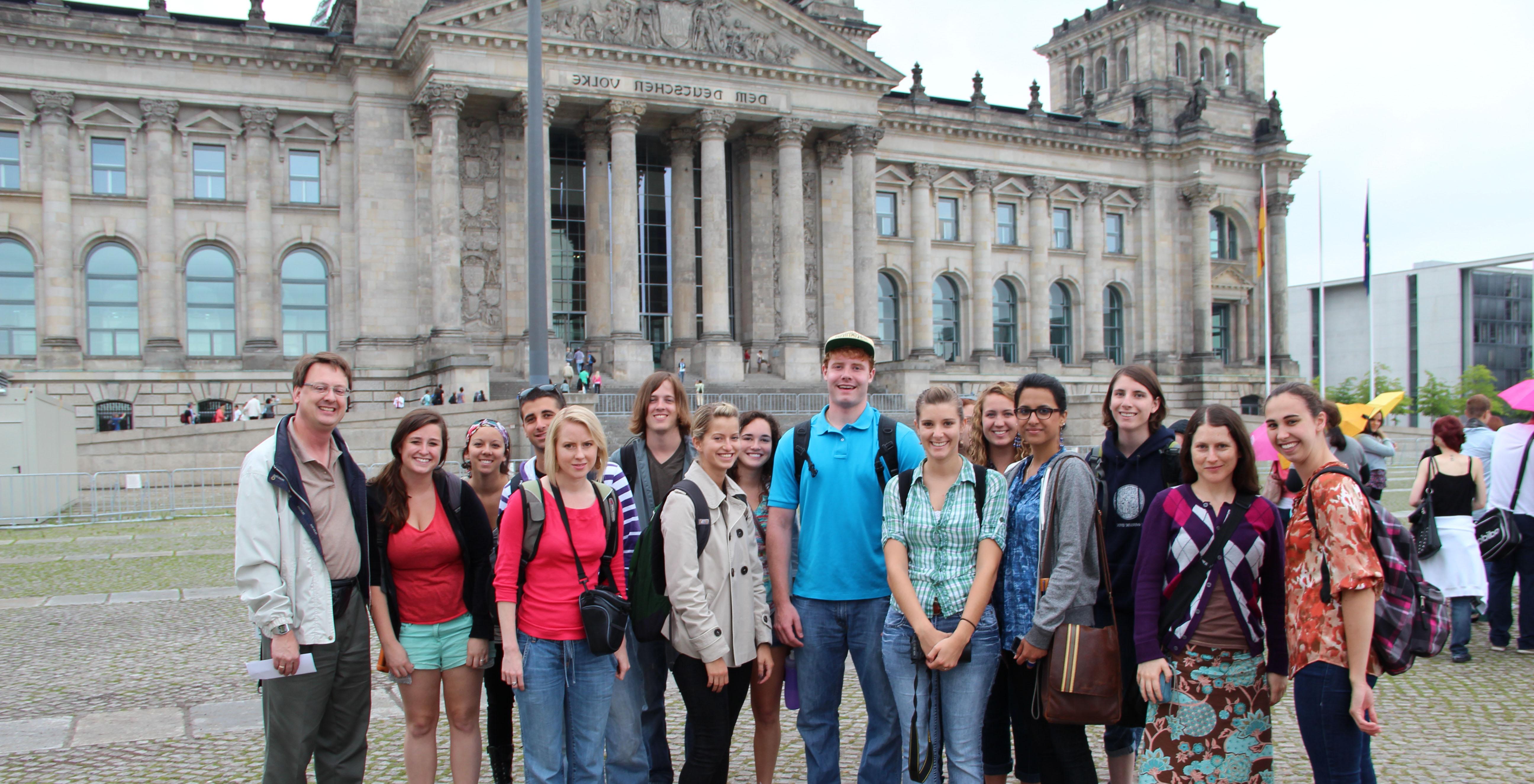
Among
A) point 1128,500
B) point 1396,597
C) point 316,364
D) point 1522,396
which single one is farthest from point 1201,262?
point 316,364

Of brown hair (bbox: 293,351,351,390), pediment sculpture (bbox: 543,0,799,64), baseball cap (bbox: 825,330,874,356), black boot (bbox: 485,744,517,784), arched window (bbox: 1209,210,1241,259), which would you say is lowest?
black boot (bbox: 485,744,517,784)

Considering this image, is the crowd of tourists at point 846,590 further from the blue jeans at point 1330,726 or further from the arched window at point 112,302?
the arched window at point 112,302

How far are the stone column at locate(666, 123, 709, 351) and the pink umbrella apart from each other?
2953cm

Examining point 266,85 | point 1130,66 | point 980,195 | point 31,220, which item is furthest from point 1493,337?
point 31,220

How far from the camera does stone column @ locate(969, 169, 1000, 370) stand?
47.8 meters

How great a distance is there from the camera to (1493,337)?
93.8m

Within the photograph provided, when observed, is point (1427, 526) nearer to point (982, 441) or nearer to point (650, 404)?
point (982, 441)

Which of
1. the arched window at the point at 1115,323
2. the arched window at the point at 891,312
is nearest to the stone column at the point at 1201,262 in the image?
the arched window at the point at 1115,323

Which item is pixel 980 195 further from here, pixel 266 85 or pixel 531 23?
pixel 531 23

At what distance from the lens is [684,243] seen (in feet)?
129

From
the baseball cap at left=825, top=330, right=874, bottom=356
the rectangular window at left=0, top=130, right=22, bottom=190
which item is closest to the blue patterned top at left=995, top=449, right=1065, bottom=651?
the baseball cap at left=825, top=330, right=874, bottom=356

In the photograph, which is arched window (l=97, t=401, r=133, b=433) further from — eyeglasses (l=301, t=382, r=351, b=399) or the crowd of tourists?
eyeglasses (l=301, t=382, r=351, b=399)

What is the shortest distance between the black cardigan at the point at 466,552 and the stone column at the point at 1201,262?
1961 inches

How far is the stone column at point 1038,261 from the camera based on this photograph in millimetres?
49156
